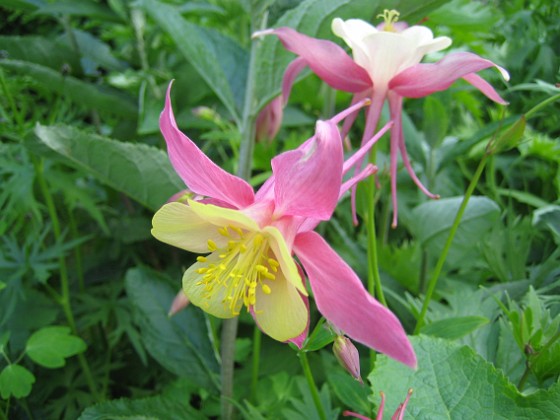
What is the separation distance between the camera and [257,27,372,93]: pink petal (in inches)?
23.1

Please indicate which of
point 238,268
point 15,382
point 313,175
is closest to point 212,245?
point 238,268

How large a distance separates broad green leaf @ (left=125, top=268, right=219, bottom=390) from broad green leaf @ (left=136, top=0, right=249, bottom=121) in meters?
0.29

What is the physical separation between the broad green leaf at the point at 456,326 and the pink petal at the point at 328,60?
0.27 m

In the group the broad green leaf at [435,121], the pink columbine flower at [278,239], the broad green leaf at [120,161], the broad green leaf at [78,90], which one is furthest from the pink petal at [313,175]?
the broad green leaf at [78,90]

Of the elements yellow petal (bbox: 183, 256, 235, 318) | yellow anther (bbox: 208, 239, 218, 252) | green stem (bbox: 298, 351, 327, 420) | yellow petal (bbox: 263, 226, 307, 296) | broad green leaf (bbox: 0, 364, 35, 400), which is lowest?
broad green leaf (bbox: 0, 364, 35, 400)

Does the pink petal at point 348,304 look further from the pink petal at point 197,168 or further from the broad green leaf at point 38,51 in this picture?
the broad green leaf at point 38,51

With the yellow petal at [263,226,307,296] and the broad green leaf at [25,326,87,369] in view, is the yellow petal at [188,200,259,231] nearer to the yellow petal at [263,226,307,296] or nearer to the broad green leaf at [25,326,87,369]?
the yellow petal at [263,226,307,296]

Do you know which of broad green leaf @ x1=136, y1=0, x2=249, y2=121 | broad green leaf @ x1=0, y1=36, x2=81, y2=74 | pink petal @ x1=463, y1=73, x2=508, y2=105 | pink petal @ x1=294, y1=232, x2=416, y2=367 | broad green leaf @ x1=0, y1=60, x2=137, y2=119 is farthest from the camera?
broad green leaf @ x1=0, y1=36, x2=81, y2=74

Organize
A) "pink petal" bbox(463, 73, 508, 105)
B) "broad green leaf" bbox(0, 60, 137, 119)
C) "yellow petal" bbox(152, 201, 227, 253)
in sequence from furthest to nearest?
1. "broad green leaf" bbox(0, 60, 137, 119)
2. "pink petal" bbox(463, 73, 508, 105)
3. "yellow petal" bbox(152, 201, 227, 253)

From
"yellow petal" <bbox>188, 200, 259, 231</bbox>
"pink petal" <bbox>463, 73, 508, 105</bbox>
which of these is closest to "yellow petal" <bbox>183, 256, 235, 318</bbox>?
"yellow petal" <bbox>188, 200, 259, 231</bbox>

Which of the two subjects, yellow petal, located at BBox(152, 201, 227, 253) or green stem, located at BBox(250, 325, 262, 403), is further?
green stem, located at BBox(250, 325, 262, 403)

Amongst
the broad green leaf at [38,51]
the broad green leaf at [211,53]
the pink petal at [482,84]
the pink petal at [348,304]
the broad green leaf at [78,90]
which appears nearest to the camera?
the pink petal at [348,304]

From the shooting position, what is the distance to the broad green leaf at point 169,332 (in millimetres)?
817

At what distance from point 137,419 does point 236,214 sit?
1.12ft
